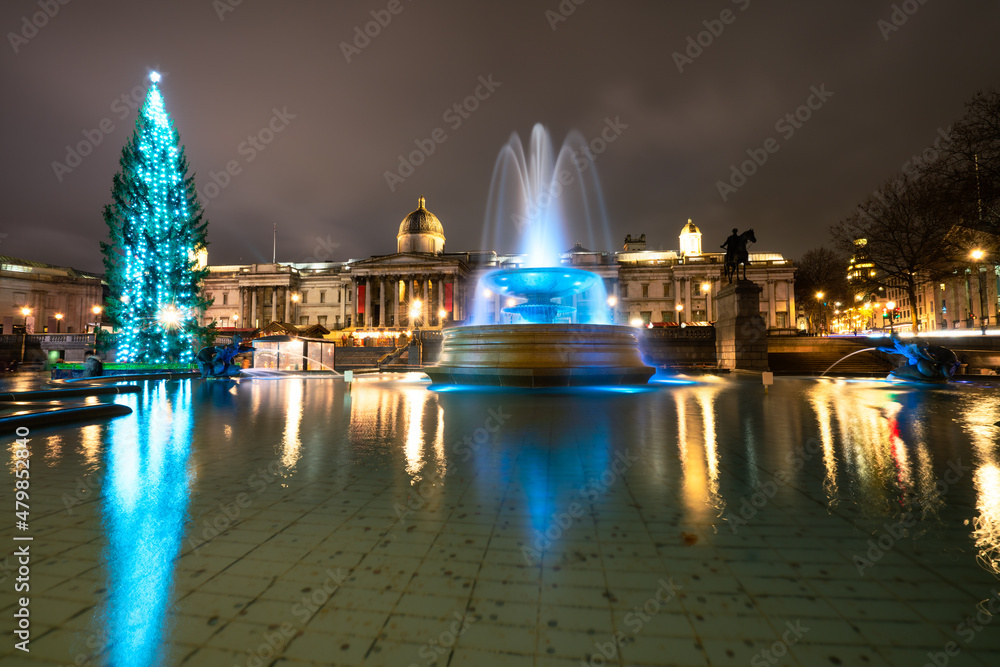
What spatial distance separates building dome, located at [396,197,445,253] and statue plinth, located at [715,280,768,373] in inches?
2200

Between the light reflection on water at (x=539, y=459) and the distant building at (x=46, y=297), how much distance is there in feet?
239

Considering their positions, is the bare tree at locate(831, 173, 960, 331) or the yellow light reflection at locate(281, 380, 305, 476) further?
the bare tree at locate(831, 173, 960, 331)

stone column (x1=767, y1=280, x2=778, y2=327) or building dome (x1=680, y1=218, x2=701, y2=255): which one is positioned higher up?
building dome (x1=680, y1=218, x2=701, y2=255)

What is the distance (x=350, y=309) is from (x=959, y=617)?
7819cm

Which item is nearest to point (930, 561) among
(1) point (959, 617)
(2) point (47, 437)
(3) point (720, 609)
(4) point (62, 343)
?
(1) point (959, 617)

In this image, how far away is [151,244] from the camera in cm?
2367

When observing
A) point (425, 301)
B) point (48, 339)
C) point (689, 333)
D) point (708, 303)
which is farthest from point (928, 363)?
point (708, 303)

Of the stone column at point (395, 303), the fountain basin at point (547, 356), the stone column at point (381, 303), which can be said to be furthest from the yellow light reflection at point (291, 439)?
the stone column at point (395, 303)

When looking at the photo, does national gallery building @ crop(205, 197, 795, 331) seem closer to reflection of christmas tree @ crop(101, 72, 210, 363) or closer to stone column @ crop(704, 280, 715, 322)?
stone column @ crop(704, 280, 715, 322)

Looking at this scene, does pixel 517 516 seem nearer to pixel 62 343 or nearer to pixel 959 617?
pixel 959 617

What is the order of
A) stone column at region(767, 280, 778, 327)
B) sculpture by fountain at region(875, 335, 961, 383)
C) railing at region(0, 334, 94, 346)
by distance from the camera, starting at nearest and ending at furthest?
sculpture by fountain at region(875, 335, 961, 383) < railing at region(0, 334, 94, 346) < stone column at region(767, 280, 778, 327)

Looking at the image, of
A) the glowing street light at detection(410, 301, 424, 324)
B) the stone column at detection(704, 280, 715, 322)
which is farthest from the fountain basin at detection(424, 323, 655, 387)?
the stone column at detection(704, 280, 715, 322)

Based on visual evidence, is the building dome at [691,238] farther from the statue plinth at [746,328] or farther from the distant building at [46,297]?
the distant building at [46,297]

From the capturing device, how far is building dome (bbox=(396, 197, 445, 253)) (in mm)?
71188
